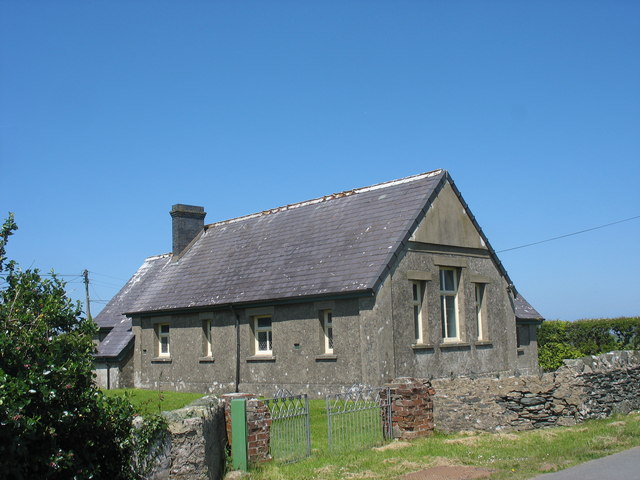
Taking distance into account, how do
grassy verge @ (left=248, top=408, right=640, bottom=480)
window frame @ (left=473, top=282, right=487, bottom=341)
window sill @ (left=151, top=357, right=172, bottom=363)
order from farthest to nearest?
window sill @ (left=151, top=357, right=172, bottom=363)
window frame @ (left=473, top=282, right=487, bottom=341)
grassy verge @ (left=248, top=408, right=640, bottom=480)

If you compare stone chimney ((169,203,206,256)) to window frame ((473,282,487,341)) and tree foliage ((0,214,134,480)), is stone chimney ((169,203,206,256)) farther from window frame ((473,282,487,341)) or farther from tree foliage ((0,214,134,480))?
tree foliage ((0,214,134,480))

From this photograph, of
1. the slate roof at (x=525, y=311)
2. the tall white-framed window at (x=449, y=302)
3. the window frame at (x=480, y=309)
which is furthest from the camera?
the slate roof at (x=525, y=311)

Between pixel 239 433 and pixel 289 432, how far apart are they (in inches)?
44.2

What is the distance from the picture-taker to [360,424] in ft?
42.5

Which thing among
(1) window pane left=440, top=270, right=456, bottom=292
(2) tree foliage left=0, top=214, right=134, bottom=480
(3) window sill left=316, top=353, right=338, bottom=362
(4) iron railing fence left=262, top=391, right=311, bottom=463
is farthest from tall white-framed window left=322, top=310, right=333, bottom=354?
(2) tree foliage left=0, top=214, right=134, bottom=480

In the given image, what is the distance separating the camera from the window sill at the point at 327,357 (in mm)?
20247

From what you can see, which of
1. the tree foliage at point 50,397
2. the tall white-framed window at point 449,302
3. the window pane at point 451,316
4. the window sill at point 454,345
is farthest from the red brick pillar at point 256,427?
the window pane at point 451,316

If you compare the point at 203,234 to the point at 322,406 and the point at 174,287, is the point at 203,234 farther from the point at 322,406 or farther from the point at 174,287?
the point at 322,406

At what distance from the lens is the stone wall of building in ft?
45.8

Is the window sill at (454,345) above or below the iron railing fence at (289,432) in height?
above

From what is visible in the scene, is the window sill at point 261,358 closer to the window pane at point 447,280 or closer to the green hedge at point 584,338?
the window pane at point 447,280

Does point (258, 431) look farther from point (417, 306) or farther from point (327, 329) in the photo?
point (417, 306)

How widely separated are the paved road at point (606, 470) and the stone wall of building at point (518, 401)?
2957mm

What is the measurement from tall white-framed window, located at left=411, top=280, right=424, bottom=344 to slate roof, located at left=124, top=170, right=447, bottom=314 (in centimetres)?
176
